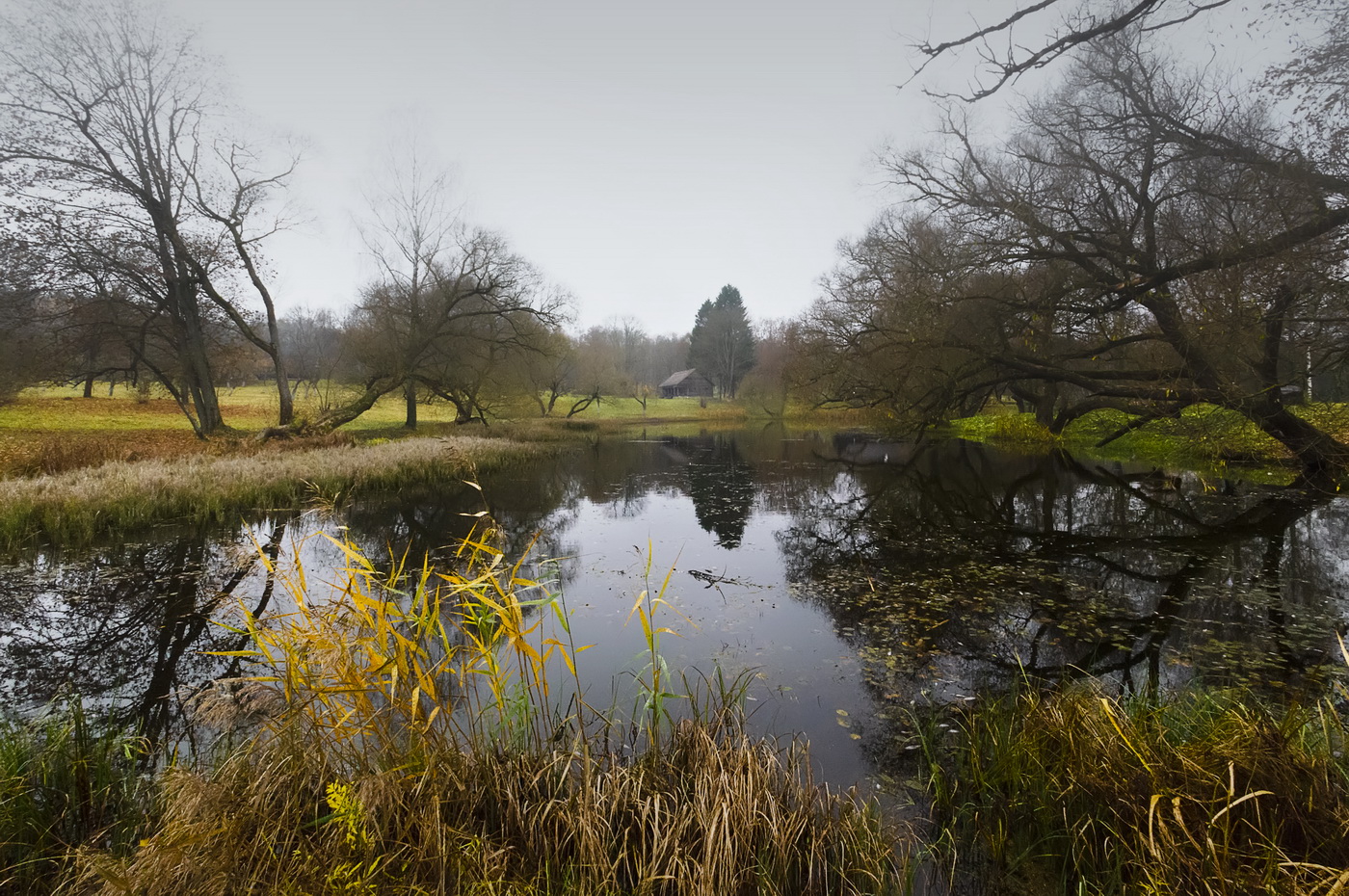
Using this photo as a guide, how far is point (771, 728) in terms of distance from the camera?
3768 millimetres

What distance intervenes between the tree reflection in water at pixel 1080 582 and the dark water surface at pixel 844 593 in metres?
0.03

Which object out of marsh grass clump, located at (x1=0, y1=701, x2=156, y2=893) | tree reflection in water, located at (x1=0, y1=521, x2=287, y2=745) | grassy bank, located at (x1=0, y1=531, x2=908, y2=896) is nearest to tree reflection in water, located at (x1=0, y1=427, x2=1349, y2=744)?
tree reflection in water, located at (x1=0, y1=521, x2=287, y2=745)

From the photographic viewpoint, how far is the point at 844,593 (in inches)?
257

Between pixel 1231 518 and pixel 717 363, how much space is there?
55.1m

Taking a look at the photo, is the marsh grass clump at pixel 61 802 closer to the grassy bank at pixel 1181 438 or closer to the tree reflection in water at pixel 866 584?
the tree reflection in water at pixel 866 584

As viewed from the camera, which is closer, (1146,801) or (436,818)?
(436,818)

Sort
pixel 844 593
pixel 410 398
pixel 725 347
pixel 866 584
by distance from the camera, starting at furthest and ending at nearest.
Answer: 1. pixel 725 347
2. pixel 410 398
3. pixel 866 584
4. pixel 844 593

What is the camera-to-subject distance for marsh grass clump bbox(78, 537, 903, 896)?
2.07m

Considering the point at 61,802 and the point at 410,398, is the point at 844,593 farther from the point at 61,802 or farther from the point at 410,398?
the point at 410,398

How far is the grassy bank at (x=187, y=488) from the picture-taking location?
26.2ft

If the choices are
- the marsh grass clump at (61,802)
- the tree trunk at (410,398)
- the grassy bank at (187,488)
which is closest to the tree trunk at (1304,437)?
the grassy bank at (187,488)

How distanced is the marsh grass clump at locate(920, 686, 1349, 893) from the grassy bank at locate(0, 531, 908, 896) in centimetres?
66

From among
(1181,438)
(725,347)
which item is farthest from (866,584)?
(725,347)

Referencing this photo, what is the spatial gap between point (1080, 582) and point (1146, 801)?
5.09 metres
